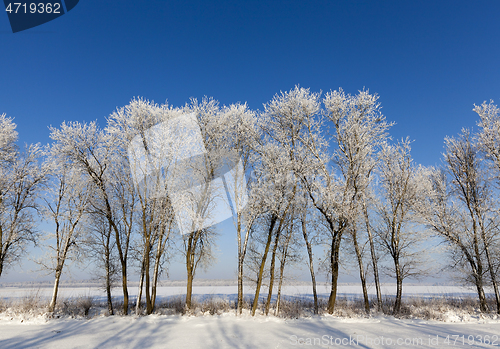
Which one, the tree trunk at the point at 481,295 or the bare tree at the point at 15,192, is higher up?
the bare tree at the point at 15,192

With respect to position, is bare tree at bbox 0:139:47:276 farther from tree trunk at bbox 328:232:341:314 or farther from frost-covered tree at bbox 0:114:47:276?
tree trunk at bbox 328:232:341:314

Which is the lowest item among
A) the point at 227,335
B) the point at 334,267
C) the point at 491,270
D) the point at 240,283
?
the point at 227,335

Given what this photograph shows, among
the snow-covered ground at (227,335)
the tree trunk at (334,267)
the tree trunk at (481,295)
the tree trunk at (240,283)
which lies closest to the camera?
the snow-covered ground at (227,335)

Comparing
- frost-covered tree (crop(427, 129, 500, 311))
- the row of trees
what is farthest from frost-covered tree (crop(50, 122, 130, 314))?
frost-covered tree (crop(427, 129, 500, 311))

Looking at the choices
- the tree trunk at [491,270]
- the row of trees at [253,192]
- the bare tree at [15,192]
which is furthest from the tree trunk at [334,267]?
the bare tree at [15,192]

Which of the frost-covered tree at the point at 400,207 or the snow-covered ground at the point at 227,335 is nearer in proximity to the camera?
the snow-covered ground at the point at 227,335

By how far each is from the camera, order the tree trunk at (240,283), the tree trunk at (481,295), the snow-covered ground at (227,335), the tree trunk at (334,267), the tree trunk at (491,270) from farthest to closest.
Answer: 1. the tree trunk at (481,295)
2. the tree trunk at (491,270)
3. the tree trunk at (334,267)
4. the tree trunk at (240,283)
5. the snow-covered ground at (227,335)

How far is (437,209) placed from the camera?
15.9 m

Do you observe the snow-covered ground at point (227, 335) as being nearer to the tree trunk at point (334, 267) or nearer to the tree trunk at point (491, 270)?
the tree trunk at point (334, 267)

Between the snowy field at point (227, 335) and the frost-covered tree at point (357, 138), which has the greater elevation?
the frost-covered tree at point (357, 138)

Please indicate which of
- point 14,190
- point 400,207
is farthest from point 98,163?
point 400,207

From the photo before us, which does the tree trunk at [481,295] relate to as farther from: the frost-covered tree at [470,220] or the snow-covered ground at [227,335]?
the snow-covered ground at [227,335]

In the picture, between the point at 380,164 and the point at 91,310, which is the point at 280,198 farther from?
the point at 91,310

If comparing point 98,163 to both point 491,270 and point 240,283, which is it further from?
point 491,270
